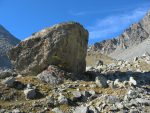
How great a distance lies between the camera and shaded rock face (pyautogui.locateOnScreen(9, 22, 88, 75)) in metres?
35.1

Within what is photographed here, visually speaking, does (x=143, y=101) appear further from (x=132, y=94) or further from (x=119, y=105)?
(x=119, y=105)

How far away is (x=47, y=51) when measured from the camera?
35375mm

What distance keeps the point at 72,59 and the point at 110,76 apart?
4.31 m

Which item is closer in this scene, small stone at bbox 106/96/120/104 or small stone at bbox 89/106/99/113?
small stone at bbox 89/106/99/113

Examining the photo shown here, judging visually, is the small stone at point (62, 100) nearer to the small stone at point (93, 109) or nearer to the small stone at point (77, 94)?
the small stone at point (77, 94)

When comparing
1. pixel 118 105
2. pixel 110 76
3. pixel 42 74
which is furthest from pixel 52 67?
pixel 118 105

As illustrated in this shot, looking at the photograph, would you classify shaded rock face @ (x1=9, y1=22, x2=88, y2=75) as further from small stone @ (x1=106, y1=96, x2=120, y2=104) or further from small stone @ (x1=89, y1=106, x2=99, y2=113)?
small stone @ (x1=89, y1=106, x2=99, y2=113)

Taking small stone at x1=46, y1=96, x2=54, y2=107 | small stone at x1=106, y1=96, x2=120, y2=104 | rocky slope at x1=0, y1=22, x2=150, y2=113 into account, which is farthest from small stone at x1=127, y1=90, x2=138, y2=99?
small stone at x1=46, y1=96, x2=54, y2=107

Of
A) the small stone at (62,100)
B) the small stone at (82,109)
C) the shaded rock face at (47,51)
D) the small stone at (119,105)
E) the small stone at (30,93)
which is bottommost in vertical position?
the small stone at (82,109)

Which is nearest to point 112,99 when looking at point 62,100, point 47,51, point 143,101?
point 143,101

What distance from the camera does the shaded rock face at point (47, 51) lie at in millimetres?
35062

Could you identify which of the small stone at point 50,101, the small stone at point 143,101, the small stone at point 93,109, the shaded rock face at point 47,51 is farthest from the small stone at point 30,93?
the shaded rock face at point 47,51

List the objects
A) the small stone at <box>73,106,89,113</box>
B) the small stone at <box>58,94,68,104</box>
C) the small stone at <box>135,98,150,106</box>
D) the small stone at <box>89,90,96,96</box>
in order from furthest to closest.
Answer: the small stone at <box>89,90,96,96</box> < the small stone at <box>58,94,68,104</box> < the small stone at <box>135,98,150,106</box> < the small stone at <box>73,106,89,113</box>

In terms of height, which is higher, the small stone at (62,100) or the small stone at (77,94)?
the small stone at (77,94)
